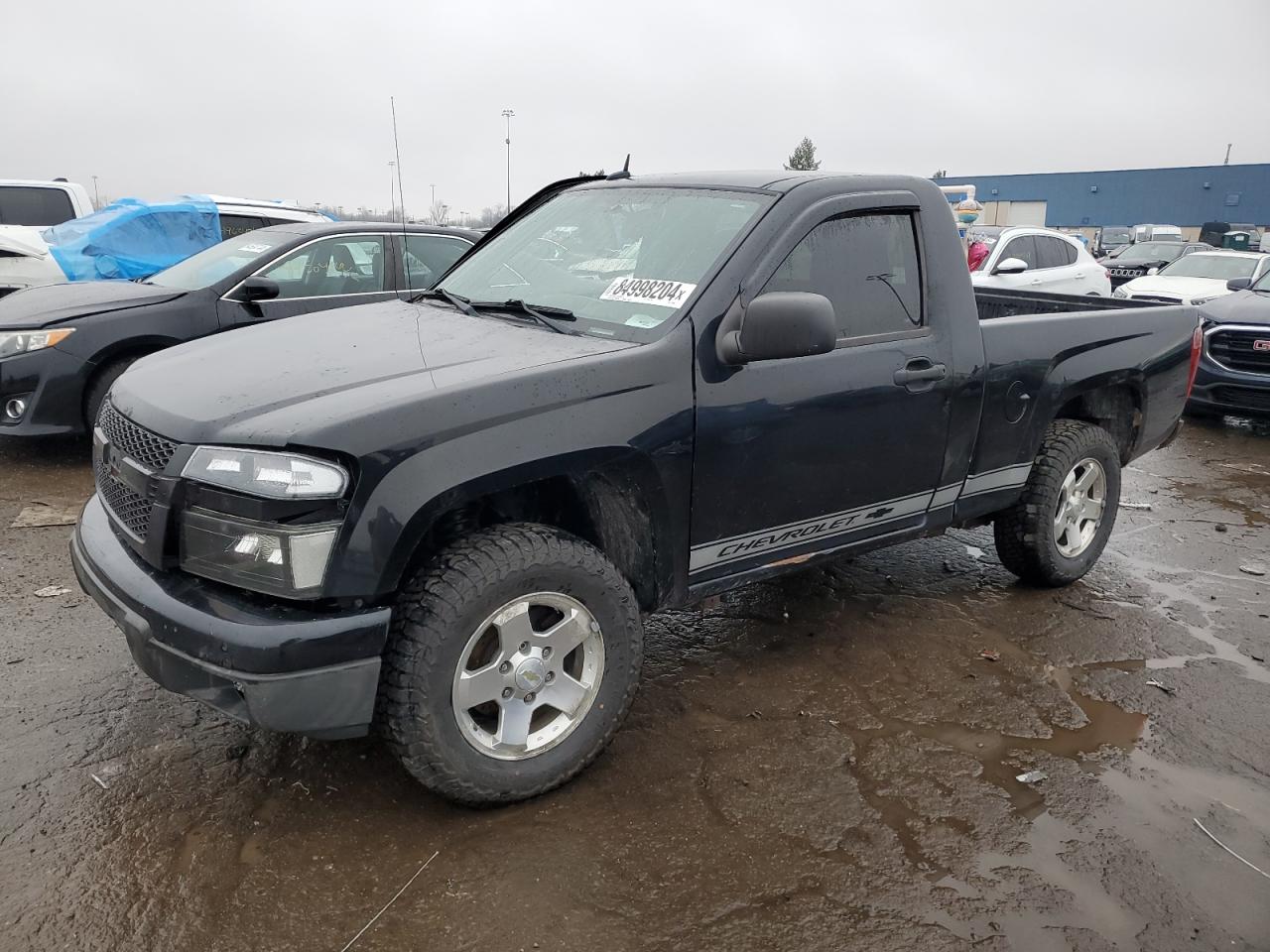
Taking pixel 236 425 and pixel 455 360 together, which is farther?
pixel 455 360

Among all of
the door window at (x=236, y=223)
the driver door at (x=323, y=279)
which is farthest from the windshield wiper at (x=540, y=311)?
the door window at (x=236, y=223)

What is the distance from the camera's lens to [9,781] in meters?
2.76

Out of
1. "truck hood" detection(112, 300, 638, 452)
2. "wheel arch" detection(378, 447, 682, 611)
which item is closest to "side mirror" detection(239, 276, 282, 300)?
"truck hood" detection(112, 300, 638, 452)

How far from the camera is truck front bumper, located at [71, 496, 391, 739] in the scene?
7.43ft

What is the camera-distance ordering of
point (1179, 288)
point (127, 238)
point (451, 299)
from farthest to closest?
point (1179, 288)
point (127, 238)
point (451, 299)

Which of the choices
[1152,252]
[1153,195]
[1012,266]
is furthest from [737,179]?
[1153,195]

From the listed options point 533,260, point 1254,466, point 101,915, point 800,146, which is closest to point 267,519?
point 101,915

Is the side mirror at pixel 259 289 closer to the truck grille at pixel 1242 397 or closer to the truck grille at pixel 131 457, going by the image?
the truck grille at pixel 131 457

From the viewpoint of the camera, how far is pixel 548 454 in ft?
8.47

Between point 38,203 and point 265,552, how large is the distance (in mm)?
11311

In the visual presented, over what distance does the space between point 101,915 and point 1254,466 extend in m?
8.31

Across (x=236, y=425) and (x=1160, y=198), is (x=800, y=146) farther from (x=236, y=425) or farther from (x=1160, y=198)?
(x=236, y=425)

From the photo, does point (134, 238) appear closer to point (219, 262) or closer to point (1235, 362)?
point (219, 262)

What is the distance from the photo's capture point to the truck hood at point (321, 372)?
2381 mm
